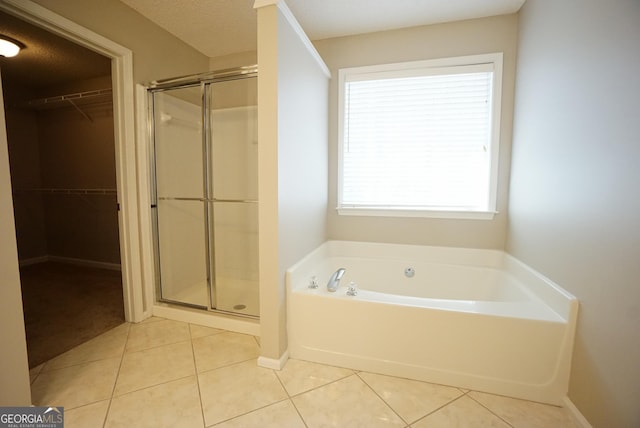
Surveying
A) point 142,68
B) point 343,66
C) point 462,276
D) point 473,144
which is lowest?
point 462,276

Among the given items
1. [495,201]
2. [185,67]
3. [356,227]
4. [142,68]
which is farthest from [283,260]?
[185,67]

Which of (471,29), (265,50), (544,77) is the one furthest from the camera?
(471,29)

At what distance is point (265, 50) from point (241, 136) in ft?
4.18

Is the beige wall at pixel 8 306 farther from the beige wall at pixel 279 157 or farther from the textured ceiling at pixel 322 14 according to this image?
the textured ceiling at pixel 322 14

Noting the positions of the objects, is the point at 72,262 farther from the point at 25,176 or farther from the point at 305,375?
the point at 305,375

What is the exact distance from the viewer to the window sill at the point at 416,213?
2136 mm

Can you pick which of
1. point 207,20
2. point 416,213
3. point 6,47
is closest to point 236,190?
point 207,20

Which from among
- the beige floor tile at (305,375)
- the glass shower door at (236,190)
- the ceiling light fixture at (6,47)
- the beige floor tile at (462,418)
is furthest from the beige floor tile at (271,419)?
the ceiling light fixture at (6,47)

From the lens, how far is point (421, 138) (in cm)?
221

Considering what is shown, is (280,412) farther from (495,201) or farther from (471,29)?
(471,29)

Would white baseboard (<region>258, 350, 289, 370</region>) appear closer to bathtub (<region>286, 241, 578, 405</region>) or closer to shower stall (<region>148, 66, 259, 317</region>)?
bathtub (<region>286, 241, 578, 405</region>)

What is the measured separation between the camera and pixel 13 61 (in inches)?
104

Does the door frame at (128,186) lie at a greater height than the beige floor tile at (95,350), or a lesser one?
greater

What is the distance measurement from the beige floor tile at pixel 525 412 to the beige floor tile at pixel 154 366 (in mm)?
1595
